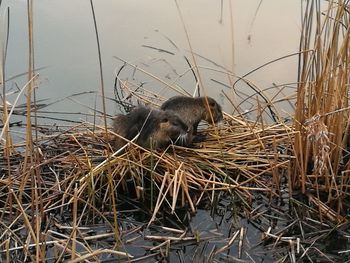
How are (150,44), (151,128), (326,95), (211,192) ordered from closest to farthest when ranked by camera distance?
1. (326,95)
2. (211,192)
3. (151,128)
4. (150,44)

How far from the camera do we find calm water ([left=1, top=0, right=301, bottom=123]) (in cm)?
434

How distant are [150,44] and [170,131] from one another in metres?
1.67

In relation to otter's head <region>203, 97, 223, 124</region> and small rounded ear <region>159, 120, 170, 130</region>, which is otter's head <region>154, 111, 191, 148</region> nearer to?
small rounded ear <region>159, 120, 170, 130</region>

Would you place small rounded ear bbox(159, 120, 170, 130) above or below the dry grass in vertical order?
above

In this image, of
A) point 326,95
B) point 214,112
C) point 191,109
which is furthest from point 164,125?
point 326,95

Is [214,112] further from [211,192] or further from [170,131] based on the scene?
[211,192]

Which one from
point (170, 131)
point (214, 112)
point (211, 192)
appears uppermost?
point (214, 112)

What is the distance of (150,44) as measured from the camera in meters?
4.87

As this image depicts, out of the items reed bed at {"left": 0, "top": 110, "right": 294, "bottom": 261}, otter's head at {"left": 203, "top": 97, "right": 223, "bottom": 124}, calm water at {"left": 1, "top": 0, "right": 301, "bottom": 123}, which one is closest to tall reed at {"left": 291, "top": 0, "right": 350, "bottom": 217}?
reed bed at {"left": 0, "top": 110, "right": 294, "bottom": 261}

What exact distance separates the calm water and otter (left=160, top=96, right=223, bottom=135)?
369 mm

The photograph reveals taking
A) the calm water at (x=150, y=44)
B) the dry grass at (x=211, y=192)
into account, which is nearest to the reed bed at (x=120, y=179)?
the dry grass at (x=211, y=192)

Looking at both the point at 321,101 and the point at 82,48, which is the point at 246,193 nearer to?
the point at 321,101

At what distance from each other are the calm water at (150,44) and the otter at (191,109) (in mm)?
369

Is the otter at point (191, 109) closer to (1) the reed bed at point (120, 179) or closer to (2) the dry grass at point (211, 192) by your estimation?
(1) the reed bed at point (120, 179)
